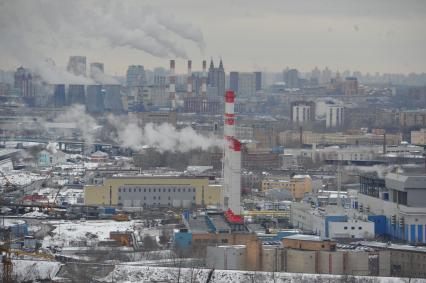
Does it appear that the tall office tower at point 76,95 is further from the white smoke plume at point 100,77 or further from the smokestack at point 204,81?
the smokestack at point 204,81

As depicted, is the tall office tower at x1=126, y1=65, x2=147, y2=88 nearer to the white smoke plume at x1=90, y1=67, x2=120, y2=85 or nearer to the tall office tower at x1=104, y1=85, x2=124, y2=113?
the white smoke plume at x1=90, y1=67, x2=120, y2=85

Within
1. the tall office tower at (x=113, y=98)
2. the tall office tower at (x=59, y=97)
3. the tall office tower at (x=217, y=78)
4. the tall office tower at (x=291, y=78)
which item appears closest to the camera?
the tall office tower at (x=59, y=97)

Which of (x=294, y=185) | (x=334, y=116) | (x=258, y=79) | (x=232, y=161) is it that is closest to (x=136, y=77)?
(x=334, y=116)

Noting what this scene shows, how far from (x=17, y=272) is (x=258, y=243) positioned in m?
2.08

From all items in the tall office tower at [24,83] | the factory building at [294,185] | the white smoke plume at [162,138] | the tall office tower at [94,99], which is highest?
the tall office tower at [24,83]

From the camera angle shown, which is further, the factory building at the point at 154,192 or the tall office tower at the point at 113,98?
the tall office tower at the point at 113,98

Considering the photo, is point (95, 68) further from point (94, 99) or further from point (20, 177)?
point (20, 177)

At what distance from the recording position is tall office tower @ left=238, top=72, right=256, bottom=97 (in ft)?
128

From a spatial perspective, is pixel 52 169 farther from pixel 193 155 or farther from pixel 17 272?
pixel 17 272

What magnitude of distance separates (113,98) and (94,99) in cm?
136

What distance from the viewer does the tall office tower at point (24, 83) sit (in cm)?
2963

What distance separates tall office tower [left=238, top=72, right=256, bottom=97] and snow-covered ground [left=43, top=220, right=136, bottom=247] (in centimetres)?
2354

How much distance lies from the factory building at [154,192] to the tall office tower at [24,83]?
12.4m

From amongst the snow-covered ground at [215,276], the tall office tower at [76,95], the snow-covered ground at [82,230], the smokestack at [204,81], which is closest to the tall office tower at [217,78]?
the smokestack at [204,81]
